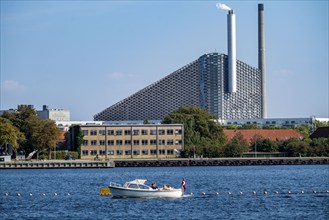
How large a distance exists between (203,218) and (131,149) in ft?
409

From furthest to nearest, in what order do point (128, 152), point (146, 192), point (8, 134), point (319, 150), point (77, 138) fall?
point (319, 150)
point (128, 152)
point (77, 138)
point (8, 134)
point (146, 192)

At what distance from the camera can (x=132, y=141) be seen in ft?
634

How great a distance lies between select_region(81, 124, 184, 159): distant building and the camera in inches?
7589

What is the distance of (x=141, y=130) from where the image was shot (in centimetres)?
19375

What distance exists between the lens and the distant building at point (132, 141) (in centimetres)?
19275

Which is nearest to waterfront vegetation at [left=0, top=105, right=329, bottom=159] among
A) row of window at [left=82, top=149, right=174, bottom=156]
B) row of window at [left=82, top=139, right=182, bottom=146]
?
row of window at [left=82, top=139, right=182, bottom=146]

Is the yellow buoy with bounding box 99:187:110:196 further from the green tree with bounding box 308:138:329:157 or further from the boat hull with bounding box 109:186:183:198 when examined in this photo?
the green tree with bounding box 308:138:329:157

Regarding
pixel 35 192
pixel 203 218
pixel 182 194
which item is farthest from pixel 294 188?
pixel 203 218

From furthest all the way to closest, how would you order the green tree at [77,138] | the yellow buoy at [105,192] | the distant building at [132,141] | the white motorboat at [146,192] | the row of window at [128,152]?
the row of window at [128,152], the distant building at [132,141], the green tree at [77,138], the yellow buoy at [105,192], the white motorboat at [146,192]

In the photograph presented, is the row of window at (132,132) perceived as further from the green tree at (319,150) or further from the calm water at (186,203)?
the calm water at (186,203)

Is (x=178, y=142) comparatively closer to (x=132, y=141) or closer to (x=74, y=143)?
(x=132, y=141)

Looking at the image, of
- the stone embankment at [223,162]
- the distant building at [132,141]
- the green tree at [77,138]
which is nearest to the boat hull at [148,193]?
the stone embankment at [223,162]

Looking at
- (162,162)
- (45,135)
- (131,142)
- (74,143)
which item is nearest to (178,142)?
(131,142)

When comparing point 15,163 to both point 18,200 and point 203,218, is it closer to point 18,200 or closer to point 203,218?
point 18,200
